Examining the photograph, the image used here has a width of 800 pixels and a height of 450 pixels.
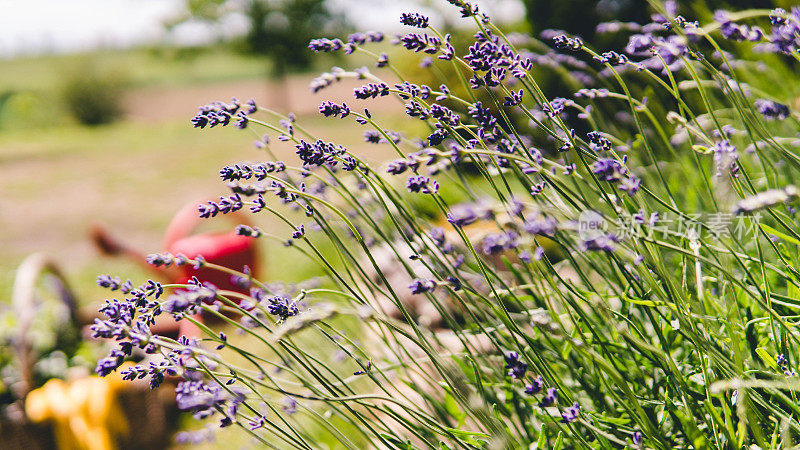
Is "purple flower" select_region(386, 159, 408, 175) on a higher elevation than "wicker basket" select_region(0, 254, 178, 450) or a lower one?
lower

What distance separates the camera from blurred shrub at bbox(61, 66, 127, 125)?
2019 centimetres

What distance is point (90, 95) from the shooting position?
2033 cm

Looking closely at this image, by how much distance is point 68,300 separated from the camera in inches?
140

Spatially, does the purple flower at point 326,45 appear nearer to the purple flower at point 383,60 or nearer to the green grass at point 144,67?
the purple flower at point 383,60

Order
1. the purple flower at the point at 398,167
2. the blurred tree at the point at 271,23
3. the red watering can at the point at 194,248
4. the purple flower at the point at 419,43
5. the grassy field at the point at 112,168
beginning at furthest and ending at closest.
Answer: the blurred tree at the point at 271,23 < the grassy field at the point at 112,168 < the red watering can at the point at 194,248 < the purple flower at the point at 419,43 < the purple flower at the point at 398,167

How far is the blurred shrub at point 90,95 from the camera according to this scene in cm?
2019

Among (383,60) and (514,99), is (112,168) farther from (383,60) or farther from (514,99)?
(514,99)

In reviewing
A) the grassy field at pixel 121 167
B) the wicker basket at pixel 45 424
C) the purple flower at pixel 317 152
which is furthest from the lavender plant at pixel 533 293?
the wicker basket at pixel 45 424

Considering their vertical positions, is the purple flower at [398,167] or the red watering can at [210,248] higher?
the red watering can at [210,248]

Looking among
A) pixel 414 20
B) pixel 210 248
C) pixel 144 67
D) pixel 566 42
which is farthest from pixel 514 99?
pixel 144 67

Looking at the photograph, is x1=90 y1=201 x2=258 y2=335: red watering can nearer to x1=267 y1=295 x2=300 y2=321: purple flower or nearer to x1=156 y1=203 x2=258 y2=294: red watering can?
x1=156 y1=203 x2=258 y2=294: red watering can

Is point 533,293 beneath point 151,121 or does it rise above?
beneath

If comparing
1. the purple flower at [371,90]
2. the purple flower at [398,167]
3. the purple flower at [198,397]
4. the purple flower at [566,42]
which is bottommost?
the purple flower at [198,397]

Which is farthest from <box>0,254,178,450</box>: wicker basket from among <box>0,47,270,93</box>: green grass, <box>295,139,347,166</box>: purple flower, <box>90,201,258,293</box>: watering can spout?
<box>0,47,270,93</box>: green grass
